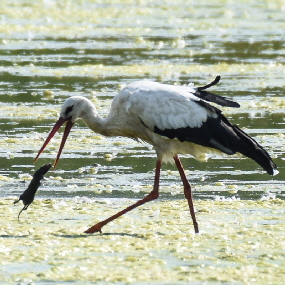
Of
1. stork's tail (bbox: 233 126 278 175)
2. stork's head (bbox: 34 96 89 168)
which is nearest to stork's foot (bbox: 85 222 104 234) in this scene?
stork's head (bbox: 34 96 89 168)

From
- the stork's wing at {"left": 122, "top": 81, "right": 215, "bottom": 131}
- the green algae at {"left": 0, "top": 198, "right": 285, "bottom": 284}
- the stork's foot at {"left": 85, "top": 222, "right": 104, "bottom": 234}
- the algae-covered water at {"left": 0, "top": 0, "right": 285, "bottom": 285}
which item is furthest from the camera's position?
the stork's wing at {"left": 122, "top": 81, "right": 215, "bottom": 131}

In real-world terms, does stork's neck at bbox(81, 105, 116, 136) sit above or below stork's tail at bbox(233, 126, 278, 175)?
above

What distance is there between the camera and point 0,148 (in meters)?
11.4

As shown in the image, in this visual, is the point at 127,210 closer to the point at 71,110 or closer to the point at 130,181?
the point at 71,110

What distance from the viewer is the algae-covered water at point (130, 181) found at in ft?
23.1

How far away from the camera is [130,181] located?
393 inches

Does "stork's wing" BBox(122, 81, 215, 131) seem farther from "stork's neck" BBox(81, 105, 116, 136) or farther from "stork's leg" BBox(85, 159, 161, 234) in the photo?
"stork's leg" BBox(85, 159, 161, 234)

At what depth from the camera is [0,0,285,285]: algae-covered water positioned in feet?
23.1

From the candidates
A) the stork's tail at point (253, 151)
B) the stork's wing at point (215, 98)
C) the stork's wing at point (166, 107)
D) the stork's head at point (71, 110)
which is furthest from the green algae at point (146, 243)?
the stork's wing at point (215, 98)

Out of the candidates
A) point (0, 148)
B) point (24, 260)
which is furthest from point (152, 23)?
point (24, 260)

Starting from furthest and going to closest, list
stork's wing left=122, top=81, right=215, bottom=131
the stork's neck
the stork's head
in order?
the stork's neck
the stork's head
stork's wing left=122, top=81, right=215, bottom=131

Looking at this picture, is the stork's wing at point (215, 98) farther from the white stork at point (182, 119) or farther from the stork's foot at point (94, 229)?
the stork's foot at point (94, 229)

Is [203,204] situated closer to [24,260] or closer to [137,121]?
[137,121]

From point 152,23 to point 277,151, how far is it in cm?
1574
